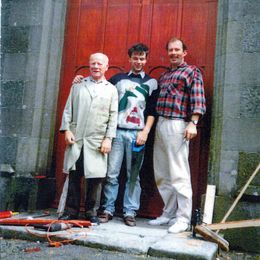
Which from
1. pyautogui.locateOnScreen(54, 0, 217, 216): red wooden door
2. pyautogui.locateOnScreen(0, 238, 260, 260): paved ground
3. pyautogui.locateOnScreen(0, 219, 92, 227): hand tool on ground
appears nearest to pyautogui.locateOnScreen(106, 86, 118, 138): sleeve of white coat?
pyautogui.locateOnScreen(54, 0, 217, 216): red wooden door

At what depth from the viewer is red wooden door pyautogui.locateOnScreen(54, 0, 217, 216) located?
4535mm

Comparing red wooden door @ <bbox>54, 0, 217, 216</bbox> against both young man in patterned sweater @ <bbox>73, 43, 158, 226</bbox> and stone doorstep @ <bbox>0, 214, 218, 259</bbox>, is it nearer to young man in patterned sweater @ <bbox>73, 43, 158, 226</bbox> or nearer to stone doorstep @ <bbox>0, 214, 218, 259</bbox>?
young man in patterned sweater @ <bbox>73, 43, 158, 226</bbox>

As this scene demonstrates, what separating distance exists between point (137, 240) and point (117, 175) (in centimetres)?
101

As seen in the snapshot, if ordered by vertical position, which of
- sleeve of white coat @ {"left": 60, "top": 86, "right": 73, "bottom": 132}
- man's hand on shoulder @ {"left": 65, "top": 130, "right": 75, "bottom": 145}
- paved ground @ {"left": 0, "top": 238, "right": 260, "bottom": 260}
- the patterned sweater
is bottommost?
paved ground @ {"left": 0, "top": 238, "right": 260, "bottom": 260}

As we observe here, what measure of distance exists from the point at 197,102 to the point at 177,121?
287 millimetres

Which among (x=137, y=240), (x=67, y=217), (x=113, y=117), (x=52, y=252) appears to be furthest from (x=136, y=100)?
(x=52, y=252)

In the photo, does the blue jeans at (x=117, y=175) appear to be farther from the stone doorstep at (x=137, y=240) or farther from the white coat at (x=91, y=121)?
the stone doorstep at (x=137, y=240)

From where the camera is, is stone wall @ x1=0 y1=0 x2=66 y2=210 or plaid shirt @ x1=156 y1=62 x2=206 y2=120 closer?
plaid shirt @ x1=156 y1=62 x2=206 y2=120

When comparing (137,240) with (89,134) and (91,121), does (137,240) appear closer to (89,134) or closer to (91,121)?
(89,134)

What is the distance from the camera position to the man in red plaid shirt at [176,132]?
154 inches

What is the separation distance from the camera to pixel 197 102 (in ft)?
13.0

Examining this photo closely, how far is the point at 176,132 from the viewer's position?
13.1 feet

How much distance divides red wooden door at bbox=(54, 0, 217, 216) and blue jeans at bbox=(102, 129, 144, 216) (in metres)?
0.47

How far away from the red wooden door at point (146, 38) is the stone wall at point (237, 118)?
1.15 ft
